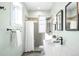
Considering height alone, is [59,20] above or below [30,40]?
above

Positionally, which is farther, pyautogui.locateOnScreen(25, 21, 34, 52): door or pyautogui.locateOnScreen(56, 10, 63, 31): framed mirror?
pyautogui.locateOnScreen(25, 21, 34, 52): door

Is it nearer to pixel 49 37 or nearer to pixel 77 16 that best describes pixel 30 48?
pixel 49 37

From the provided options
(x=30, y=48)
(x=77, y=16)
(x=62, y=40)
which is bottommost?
(x=30, y=48)

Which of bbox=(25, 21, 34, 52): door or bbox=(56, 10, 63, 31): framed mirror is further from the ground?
bbox=(56, 10, 63, 31): framed mirror

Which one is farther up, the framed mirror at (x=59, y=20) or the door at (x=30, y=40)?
the framed mirror at (x=59, y=20)

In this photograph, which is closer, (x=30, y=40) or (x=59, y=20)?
(x=59, y=20)

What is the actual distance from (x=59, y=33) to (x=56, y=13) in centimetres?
36

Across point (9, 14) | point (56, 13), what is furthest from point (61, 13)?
point (9, 14)

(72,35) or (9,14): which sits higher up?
(9,14)

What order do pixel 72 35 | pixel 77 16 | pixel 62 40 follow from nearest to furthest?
1. pixel 77 16
2. pixel 72 35
3. pixel 62 40

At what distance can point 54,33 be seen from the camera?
2211mm

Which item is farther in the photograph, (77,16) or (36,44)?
(36,44)

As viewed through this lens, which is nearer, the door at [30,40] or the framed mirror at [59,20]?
the framed mirror at [59,20]

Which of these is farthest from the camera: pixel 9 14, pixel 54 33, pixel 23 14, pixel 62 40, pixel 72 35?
pixel 54 33
